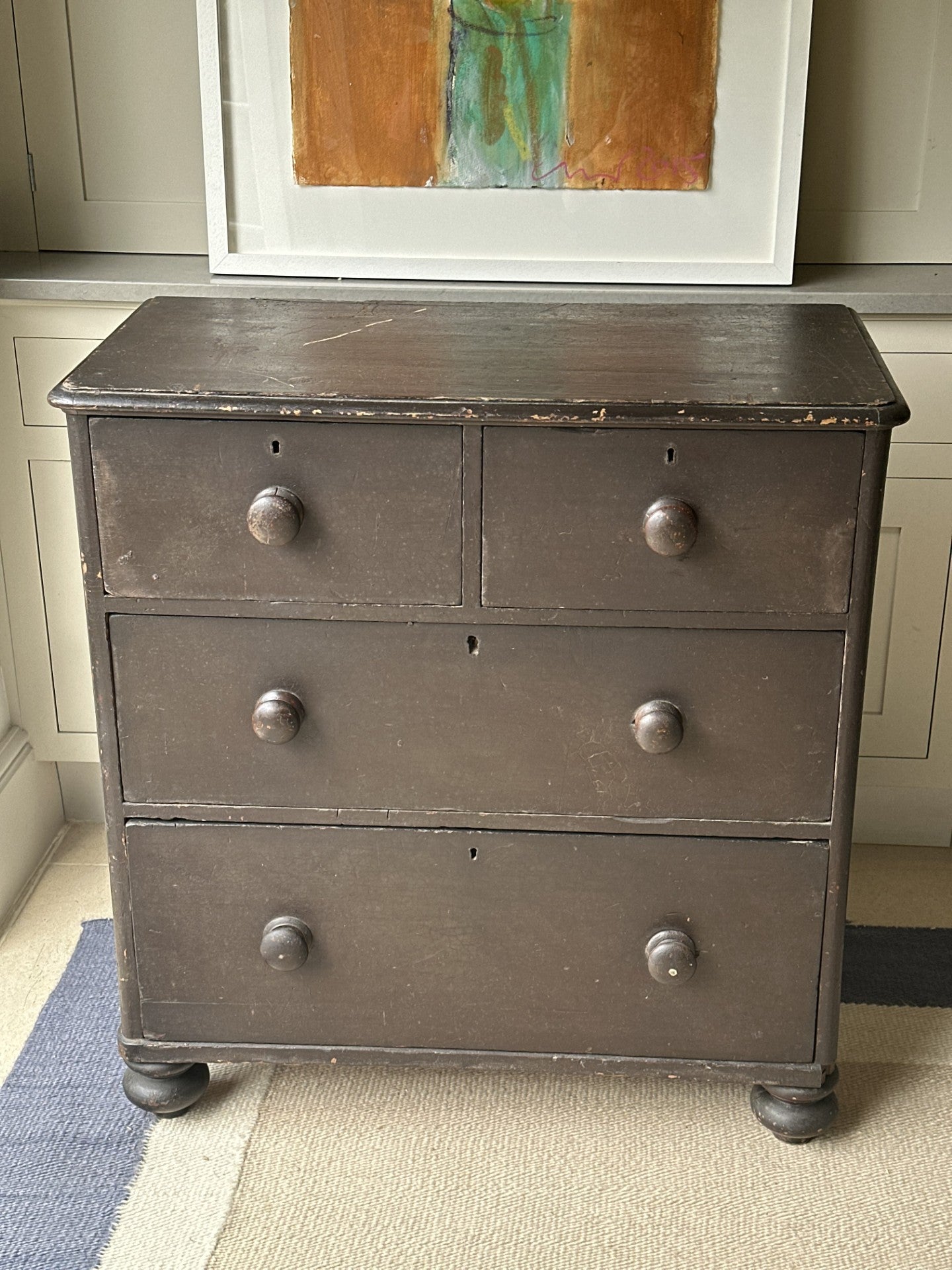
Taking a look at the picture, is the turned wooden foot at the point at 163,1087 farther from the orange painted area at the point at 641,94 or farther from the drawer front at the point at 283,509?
the orange painted area at the point at 641,94

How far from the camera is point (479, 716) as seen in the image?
4.89ft

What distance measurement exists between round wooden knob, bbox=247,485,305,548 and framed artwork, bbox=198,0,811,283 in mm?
672

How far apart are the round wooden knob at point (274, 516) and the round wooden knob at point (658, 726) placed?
430mm

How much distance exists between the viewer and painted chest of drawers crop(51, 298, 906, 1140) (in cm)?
138

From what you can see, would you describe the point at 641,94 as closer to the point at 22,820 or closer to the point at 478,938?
the point at 478,938

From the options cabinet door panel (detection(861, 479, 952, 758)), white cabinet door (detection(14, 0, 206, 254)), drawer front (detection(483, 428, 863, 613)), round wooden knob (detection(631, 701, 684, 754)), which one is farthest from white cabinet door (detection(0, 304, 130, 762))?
cabinet door panel (detection(861, 479, 952, 758))

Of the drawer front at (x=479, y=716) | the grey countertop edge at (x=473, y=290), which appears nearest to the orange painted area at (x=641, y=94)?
the grey countertop edge at (x=473, y=290)

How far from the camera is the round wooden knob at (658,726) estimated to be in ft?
4.75

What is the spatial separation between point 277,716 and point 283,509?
0.24 metres

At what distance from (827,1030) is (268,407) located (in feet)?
3.22

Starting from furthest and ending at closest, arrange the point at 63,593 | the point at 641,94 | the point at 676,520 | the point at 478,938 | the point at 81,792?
1. the point at 81,792
2. the point at 63,593
3. the point at 641,94
4. the point at 478,938
5. the point at 676,520

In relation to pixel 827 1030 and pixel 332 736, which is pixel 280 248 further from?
pixel 827 1030

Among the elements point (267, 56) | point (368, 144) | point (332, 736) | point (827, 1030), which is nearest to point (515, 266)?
point (368, 144)
